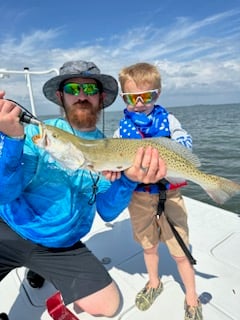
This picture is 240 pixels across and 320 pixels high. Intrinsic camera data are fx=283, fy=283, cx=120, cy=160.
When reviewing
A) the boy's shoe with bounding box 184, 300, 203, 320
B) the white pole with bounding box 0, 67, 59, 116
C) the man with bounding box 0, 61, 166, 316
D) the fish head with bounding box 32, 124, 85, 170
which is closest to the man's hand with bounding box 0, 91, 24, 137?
the fish head with bounding box 32, 124, 85, 170

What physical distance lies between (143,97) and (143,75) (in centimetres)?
27

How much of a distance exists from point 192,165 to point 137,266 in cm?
170

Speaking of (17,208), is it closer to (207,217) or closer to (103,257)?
(103,257)

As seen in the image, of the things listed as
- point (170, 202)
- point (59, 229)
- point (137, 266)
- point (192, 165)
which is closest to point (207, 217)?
point (137, 266)

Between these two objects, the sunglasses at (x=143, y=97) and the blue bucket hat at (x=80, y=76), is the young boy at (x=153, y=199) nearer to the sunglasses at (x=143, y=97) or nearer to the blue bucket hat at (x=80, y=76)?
the sunglasses at (x=143, y=97)

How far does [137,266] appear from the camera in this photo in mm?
3521

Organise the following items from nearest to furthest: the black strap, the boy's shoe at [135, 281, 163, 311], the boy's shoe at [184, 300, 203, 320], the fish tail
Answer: the fish tail
the boy's shoe at [184, 300, 203, 320]
the black strap
the boy's shoe at [135, 281, 163, 311]

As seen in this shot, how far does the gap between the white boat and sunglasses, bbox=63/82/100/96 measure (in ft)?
5.88

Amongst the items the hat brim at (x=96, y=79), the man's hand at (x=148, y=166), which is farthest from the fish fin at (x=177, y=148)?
the hat brim at (x=96, y=79)

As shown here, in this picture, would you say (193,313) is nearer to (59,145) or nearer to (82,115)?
(59,145)

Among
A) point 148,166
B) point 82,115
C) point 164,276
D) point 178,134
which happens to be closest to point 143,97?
point 178,134

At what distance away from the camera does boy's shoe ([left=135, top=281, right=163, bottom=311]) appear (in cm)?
284

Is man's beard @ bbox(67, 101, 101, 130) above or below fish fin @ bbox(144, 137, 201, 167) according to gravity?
above

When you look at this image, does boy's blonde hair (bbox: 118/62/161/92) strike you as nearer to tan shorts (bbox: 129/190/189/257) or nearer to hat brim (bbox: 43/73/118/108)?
hat brim (bbox: 43/73/118/108)
